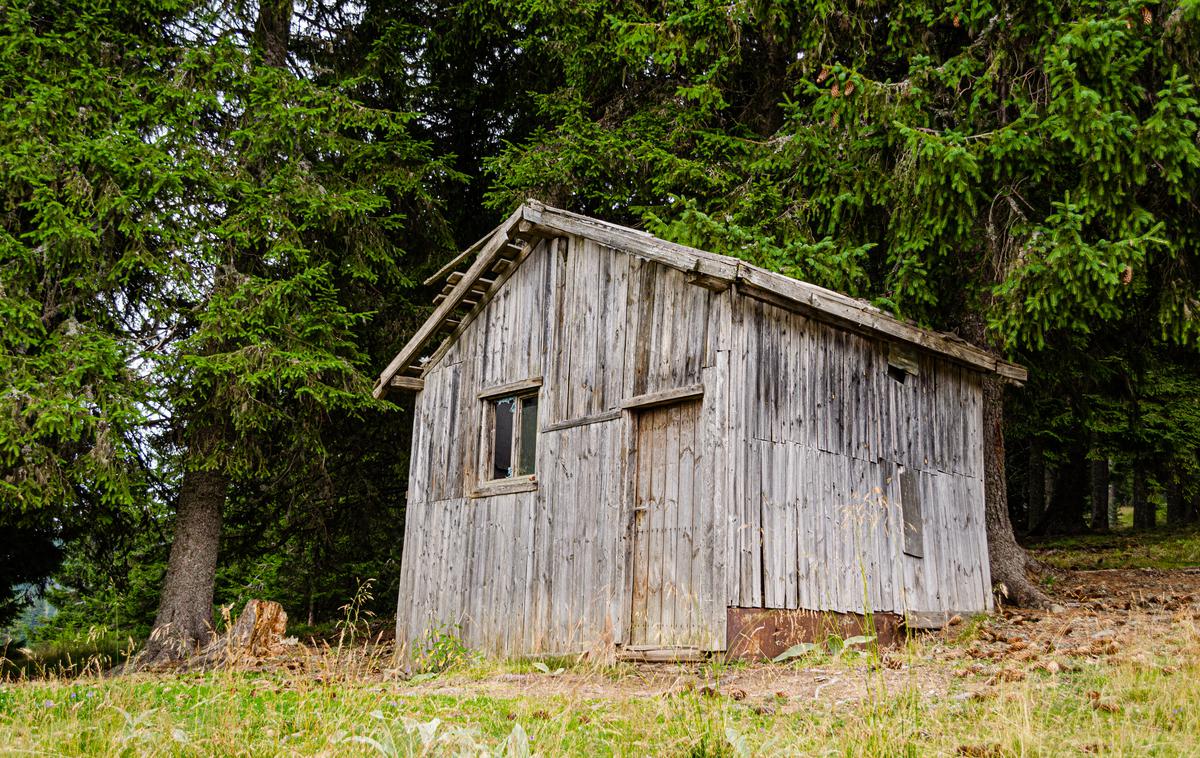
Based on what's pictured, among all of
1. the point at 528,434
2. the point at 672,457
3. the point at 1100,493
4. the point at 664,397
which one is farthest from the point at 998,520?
the point at 1100,493

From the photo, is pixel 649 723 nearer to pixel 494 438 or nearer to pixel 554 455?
pixel 554 455

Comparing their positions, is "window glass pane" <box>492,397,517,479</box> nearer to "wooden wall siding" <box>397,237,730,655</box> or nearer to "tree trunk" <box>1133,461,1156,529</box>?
"wooden wall siding" <box>397,237,730,655</box>

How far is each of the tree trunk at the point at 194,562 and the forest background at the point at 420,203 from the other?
9cm

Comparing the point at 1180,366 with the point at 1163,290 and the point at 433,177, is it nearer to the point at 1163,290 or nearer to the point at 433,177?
the point at 1163,290

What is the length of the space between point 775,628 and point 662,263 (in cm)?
405

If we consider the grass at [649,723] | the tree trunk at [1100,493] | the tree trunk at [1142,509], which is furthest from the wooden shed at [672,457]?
the tree trunk at [1142,509]

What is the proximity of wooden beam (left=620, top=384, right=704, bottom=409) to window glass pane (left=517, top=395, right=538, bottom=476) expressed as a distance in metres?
1.80

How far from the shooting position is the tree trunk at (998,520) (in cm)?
1339

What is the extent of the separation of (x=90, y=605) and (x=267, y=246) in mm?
11281

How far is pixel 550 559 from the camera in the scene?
11281mm

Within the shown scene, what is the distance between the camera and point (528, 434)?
12.3m

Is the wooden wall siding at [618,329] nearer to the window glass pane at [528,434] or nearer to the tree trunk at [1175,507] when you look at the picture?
the window glass pane at [528,434]

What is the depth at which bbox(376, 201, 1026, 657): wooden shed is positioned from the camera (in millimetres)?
9781

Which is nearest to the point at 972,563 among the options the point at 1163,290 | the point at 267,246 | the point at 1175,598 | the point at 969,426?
the point at 969,426
